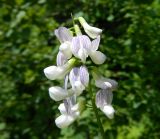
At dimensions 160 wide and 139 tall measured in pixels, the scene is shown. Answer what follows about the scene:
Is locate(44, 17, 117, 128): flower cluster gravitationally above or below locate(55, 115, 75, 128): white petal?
above

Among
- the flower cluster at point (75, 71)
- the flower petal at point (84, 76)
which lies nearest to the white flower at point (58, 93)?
the flower cluster at point (75, 71)

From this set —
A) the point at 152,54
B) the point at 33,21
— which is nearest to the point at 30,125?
the point at 33,21

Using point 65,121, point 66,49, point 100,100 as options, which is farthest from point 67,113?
point 66,49

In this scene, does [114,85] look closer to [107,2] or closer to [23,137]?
[107,2]

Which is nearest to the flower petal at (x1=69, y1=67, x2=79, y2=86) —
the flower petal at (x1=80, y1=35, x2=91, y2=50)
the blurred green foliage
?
the flower petal at (x1=80, y1=35, x2=91, y2=50)

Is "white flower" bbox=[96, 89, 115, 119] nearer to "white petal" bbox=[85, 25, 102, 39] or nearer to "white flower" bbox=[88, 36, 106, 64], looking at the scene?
"white flower" bbox=[88, 36, 106, 64]

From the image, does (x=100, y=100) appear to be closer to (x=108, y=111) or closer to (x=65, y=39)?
(x=108, y=111)
